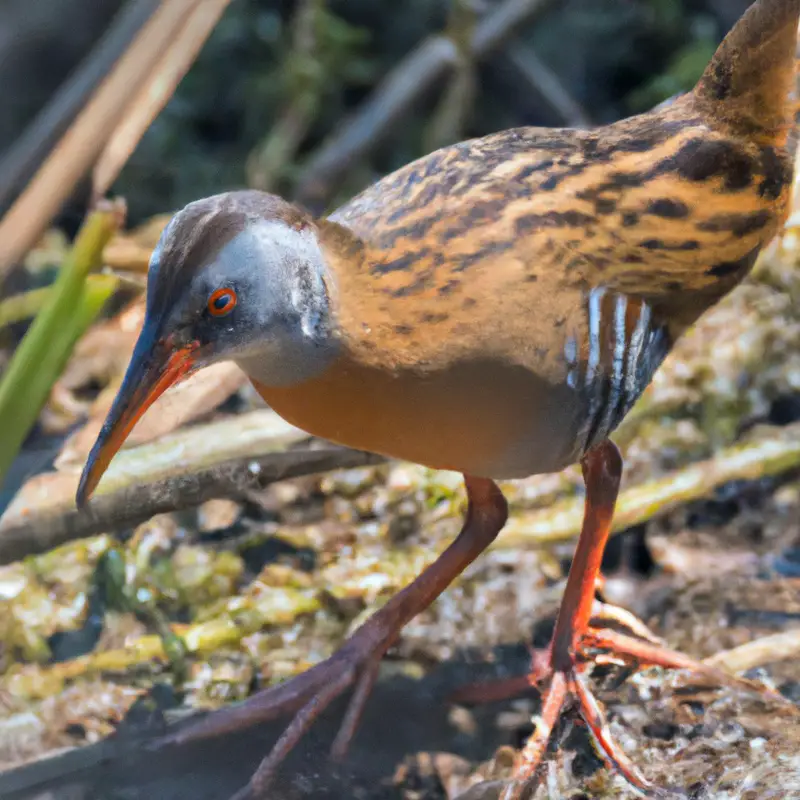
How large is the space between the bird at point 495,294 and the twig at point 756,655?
90mm

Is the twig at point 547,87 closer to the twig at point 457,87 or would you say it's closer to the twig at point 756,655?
the twig at point 457,87

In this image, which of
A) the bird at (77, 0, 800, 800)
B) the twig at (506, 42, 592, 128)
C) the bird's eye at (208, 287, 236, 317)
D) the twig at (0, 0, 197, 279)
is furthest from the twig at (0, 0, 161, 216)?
the bird's eye at (208, 287, 236, 317)

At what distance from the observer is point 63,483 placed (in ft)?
6.58

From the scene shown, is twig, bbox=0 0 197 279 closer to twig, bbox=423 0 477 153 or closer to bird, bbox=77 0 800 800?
bird, bbox=77 0 800 800

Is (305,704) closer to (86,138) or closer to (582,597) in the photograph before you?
(582,597)

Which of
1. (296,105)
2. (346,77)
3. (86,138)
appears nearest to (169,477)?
(86,138)

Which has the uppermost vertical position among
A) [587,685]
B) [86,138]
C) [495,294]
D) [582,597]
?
[86,138]

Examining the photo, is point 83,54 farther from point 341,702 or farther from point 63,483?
point 341,702

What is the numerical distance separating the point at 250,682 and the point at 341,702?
0.79 feet

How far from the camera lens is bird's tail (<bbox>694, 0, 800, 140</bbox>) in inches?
69.8

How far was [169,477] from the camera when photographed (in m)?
2.09

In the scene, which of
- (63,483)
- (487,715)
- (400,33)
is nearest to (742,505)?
(487,715)

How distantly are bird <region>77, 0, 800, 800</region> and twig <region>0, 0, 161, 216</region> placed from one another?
54.6 inches

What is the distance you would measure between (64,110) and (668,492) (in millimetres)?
1926
